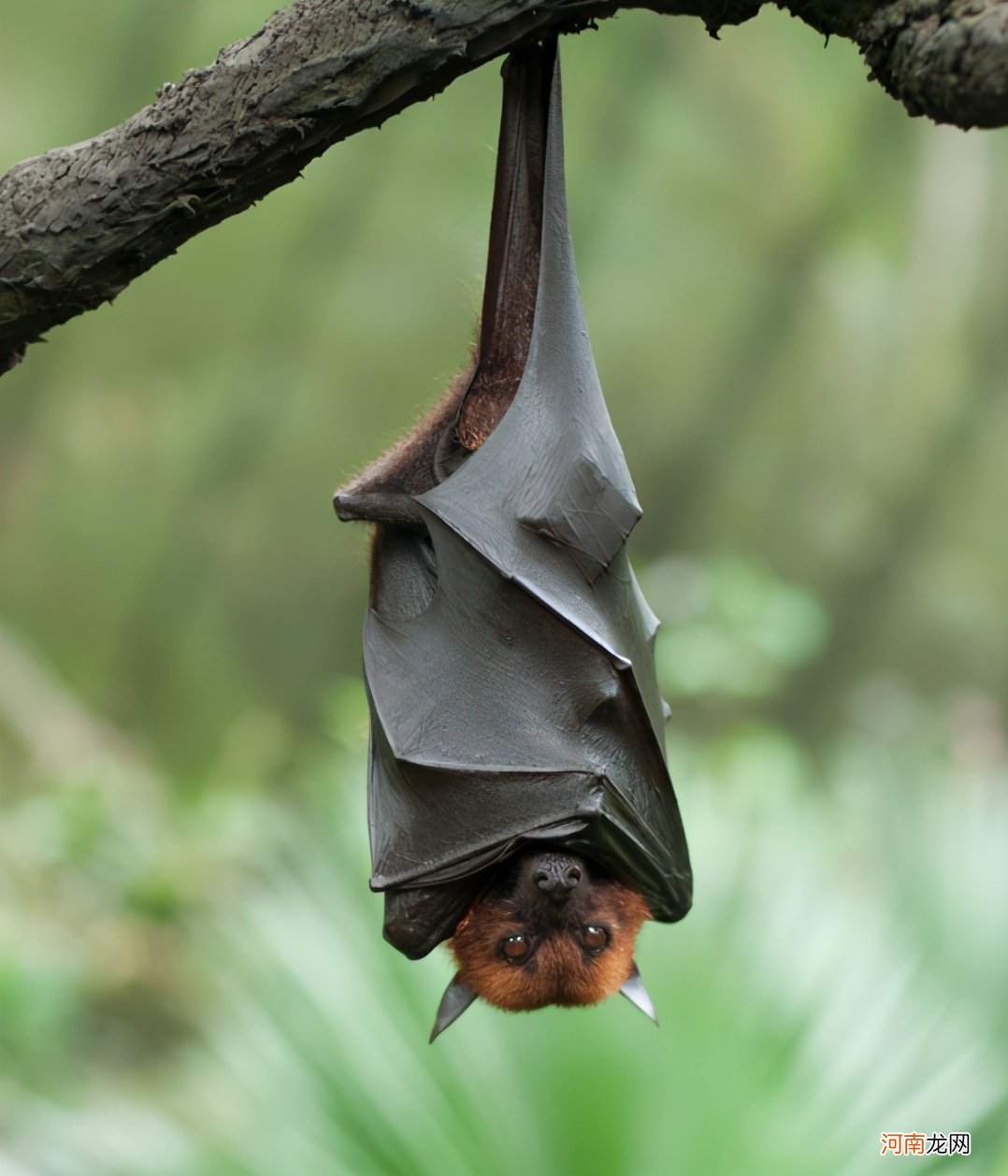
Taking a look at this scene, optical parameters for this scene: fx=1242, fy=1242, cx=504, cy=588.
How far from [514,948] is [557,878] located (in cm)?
24

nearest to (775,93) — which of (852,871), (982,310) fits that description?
(982,310)

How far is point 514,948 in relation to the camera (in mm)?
3066

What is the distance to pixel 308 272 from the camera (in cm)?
909

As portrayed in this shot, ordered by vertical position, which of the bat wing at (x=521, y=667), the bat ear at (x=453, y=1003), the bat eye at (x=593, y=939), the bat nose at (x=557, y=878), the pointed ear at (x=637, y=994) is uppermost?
the bat wing at (x=521, y=667)

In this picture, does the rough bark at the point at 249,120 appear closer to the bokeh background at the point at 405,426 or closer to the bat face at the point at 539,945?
the bat face at the point at 539,945

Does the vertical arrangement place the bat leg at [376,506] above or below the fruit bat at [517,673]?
above

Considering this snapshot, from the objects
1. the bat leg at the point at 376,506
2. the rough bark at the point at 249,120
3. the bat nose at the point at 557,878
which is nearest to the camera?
the rough bark at the point at 249,120

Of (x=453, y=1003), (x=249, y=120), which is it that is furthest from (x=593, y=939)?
(x=249, y=120)

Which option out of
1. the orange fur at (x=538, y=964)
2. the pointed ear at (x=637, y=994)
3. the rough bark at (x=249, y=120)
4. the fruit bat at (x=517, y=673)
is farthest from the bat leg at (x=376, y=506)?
the pointed ear at (x=637, y=994)

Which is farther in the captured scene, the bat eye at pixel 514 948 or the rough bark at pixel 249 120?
the bat eye at pixel 514 948

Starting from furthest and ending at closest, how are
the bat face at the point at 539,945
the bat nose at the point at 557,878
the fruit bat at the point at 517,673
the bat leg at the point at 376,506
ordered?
the bat face at the point at 539,945
the bat nose at the point at 557,878
the bat leg at the point at 376,506
the fruit bat at the point at 517,673

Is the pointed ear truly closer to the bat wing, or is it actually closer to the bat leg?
the bat wing

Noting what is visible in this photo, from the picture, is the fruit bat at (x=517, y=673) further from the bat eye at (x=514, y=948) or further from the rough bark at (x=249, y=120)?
the rough bark at (x=249, y=120)

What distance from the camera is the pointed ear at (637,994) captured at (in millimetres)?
3006
